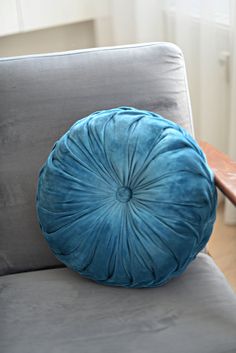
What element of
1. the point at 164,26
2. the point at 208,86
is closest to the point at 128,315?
the point at 208,86

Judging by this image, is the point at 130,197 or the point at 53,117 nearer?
the point at 130,197

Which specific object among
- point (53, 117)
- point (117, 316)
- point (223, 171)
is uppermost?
point (53, 117)

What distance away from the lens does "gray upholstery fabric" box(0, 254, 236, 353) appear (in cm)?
115

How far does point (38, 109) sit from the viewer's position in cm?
144

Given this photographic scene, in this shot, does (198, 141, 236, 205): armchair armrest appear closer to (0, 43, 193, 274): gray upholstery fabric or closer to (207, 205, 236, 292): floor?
(0, 43, 193, 274): gray upholstery fabric

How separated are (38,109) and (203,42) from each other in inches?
32.6

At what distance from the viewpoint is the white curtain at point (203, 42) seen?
6.61 feet

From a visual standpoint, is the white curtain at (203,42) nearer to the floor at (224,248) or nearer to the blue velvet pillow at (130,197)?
the floor at (224,248)

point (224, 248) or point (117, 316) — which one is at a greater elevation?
point (117, 316)

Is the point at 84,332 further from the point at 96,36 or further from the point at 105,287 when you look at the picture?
the point at 96,36

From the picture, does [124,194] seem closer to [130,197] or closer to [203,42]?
[130,197]

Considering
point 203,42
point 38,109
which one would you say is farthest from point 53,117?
point 203,42

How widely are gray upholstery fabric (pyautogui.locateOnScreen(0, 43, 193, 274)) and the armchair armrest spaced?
12 cm

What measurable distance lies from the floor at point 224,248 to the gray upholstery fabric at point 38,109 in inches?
27.8
